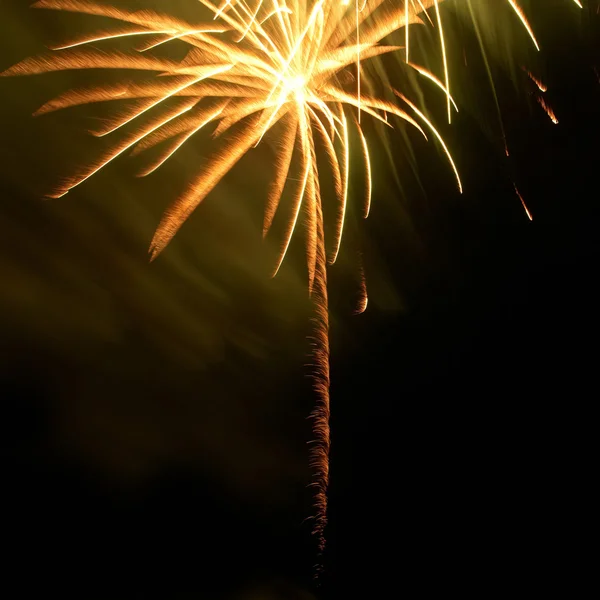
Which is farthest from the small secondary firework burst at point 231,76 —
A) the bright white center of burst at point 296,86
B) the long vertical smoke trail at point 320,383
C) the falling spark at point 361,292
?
the falling spark at point 361,292

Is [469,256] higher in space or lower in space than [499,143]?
lower

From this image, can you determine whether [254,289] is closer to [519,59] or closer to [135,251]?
[135,251]

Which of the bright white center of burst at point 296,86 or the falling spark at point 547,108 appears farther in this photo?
the falling spark at point 547,108

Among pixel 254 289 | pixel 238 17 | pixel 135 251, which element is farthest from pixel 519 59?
pixel 135 251

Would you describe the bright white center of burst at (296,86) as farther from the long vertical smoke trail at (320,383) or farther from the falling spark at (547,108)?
the falling spark at (547,108)

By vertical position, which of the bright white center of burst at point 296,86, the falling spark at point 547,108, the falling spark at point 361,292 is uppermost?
the falling spark at point 547,108

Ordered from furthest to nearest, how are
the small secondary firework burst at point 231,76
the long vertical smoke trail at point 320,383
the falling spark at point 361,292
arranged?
the falling spark at point 361,292 → the long vertical smoke trail at point 320,383 → the small secondary firework burst at point 231,76

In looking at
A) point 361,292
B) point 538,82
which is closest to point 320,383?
point 361,292

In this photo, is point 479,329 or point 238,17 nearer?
point 238,17

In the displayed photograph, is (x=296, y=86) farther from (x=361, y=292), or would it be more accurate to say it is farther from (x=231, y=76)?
(x=361, y=292)
